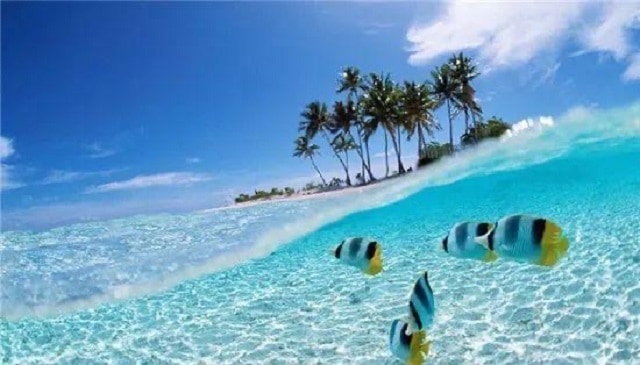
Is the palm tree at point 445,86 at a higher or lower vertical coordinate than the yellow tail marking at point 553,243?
higher

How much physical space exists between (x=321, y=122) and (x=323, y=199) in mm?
10977

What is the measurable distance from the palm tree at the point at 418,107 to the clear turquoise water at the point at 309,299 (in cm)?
1512

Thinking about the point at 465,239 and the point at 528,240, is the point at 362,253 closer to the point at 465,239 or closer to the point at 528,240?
the point at 465,239

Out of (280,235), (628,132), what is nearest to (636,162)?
(628,132)

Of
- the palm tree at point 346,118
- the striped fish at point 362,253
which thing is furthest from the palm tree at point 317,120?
the striped fish at point 362,253

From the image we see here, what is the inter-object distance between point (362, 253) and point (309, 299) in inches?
173

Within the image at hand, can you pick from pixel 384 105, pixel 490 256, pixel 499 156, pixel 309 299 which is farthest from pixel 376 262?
pixel 384 105

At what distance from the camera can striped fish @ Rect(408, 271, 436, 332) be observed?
262cm

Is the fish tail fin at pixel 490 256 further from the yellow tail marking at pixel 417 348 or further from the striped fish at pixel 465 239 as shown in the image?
the yellow tail marking at pixel 417 348

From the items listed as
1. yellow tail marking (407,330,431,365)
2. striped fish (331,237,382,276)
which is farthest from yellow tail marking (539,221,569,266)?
striped fish (331,237,382,276)

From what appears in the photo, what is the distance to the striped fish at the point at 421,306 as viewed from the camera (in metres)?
2.62

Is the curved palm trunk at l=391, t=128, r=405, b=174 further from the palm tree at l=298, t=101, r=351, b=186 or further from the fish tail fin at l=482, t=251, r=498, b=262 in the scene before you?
the fish tail fin at l=482, t=251, r=498, b=262

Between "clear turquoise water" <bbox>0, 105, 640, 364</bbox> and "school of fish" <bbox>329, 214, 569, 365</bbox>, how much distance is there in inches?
63.5

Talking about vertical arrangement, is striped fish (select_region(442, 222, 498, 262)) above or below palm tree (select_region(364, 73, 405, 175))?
below
